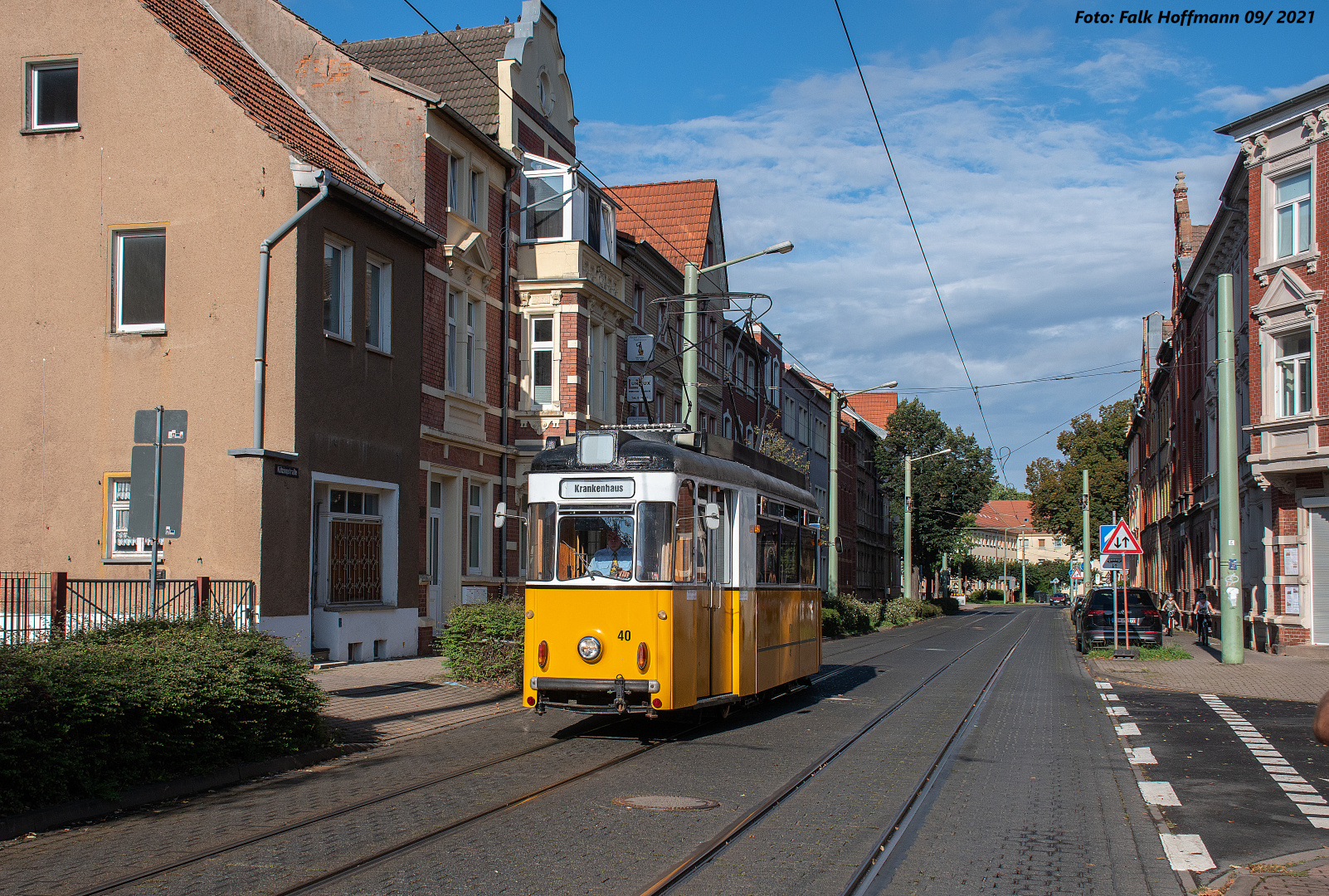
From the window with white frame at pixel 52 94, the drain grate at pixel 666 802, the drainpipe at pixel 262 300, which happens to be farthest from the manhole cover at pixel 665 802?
the window with white frame at pixel 52 94

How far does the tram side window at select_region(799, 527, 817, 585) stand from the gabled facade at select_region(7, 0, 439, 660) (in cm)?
700

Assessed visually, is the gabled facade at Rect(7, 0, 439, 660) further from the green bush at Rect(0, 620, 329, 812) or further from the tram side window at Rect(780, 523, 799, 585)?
the tram side window at Rect(780, 523, 799, 585)

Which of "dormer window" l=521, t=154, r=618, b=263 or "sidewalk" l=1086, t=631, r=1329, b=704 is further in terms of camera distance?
"dormer window" l=521, t=154, r=618, b=263

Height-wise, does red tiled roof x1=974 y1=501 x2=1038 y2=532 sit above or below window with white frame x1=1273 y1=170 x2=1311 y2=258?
below

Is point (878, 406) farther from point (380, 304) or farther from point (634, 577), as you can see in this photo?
point (634, 577)

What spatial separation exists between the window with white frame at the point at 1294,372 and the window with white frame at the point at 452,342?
17.6 metres

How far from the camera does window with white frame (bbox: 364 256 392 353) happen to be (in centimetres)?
1973

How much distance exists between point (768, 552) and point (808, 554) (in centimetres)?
235

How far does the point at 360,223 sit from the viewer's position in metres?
19.1

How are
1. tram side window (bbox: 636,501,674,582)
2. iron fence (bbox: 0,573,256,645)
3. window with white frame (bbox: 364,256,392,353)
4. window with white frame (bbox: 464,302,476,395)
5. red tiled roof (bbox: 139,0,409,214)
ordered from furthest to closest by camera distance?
window with white frame (bbox: 464,302,476,395)
window with white frame (bbox: 364,256,392,353)
red tiled roof (bbox: 139,0,409,214)
iron fence (bbox: 0,573,256,645)
tram side window (bbox: 636,501,674,582)

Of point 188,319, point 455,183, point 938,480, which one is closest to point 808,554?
point 188,319

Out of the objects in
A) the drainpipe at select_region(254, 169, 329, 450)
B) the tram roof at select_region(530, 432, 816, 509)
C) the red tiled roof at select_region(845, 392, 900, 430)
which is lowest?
the tram roof at select_region(530, 432, 816, 509)

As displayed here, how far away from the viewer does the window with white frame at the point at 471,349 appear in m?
24.2

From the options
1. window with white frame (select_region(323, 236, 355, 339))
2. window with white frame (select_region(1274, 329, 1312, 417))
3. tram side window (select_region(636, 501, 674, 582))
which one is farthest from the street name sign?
tram side window (select_region(636, 501, 674, 582))
